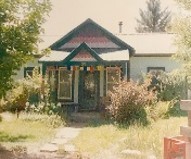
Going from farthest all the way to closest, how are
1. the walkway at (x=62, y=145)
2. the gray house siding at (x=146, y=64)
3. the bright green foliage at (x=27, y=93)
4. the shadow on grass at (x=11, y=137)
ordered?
1. the gray house siding at (x=146, y=64)
2. the bright green foliage at (x=27, y=93)
3. the shadow on grass at (x=11, y=137)
4. the walkway at (x=62, y=145)

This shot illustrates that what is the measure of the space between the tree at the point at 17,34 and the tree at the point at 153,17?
162 ft

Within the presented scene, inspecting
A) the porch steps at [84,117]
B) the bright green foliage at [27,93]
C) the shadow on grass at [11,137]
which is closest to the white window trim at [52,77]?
the bright green foliage at [27,93]

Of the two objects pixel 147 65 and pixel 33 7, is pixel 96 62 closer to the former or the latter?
pixel 147 65

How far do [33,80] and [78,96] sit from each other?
3.06 metres

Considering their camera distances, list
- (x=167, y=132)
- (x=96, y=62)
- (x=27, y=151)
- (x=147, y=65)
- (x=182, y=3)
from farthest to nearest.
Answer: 1. (x=147, y=65)
2. (x=96, y=62)
3. (x=182, y=3)
4. (x=167, y=132)
5. (x=27, y=151)

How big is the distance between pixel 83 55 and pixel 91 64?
2.14 ft

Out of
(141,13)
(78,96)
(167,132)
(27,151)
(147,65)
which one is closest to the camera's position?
(27,151)

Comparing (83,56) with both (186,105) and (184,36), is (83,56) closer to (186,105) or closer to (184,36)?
(184,36)

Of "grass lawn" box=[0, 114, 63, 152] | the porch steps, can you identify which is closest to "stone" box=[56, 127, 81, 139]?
"grass lawn" box=[0, 114, 63, 152]

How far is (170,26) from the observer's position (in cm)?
1766

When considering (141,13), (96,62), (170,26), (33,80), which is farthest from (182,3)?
(141,13)

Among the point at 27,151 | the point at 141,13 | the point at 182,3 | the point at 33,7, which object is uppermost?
the point at 141,13

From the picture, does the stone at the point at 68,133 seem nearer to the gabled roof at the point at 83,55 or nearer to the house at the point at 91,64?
the gabled roof at the point at 83,55

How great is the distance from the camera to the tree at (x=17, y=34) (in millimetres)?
9547
